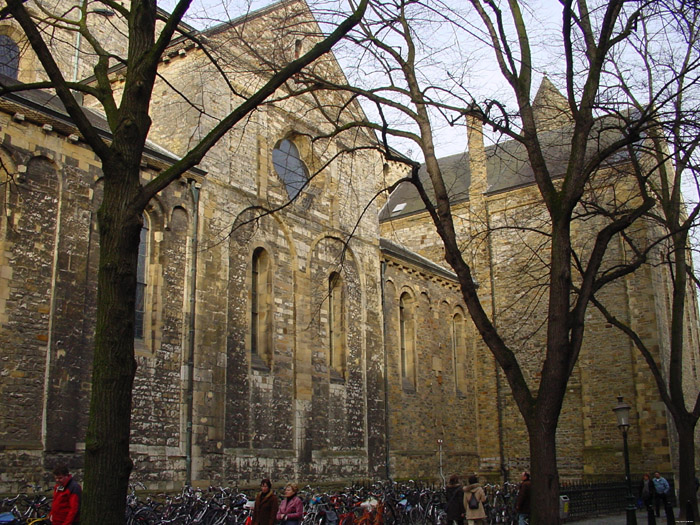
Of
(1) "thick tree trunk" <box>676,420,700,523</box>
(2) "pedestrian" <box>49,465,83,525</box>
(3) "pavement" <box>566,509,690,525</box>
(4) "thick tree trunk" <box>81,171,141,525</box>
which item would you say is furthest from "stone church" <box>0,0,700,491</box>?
(1) "thick tree trunk" <box>676,420,700,523</box>

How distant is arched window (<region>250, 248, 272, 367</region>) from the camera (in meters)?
18.2

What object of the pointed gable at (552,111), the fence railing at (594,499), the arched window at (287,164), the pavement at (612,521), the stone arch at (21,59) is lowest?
the pavement at (612,521)

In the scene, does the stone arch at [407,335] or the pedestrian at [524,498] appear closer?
the pedestrian at [524,498]

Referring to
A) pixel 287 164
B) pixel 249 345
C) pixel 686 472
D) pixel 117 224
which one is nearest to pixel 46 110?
pixel 249 345

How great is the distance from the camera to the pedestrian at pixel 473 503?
1221 cm

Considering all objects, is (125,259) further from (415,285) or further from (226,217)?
(415,285)

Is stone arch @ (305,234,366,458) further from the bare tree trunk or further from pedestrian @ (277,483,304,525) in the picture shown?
the bare tree trunk

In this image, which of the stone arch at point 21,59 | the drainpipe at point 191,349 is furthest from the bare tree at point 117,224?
the stone arch at point 21,59

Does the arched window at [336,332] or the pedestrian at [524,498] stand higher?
the arched window at [336,332]

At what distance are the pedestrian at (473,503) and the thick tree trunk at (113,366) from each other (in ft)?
24.1

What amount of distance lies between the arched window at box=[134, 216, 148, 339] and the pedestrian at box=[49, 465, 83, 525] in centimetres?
662

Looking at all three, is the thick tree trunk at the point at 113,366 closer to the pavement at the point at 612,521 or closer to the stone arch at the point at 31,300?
the stone arch at the point at 31,300

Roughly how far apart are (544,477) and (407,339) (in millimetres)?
16825

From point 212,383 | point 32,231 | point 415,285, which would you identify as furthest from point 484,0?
point 415,285
